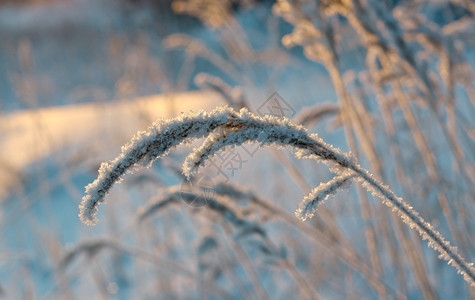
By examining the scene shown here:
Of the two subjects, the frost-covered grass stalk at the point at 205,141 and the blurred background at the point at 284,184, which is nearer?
the frost-covered grass stalk at the point at 205,141

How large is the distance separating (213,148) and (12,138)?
21.6ft

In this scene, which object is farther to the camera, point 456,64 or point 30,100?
point 30,100

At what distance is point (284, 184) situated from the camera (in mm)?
2883

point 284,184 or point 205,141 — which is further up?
point 284,184

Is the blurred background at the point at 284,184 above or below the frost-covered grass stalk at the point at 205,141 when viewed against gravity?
above

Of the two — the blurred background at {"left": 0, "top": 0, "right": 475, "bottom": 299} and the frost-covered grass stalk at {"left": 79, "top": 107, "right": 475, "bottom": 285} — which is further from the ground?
the blurred background at {"left": 0, "top": 0, "right": 475, "bottom": 299}

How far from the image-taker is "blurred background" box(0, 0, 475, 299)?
110 cm

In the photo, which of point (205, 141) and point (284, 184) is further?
point (284, 184)

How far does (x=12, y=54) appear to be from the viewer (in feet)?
33.1

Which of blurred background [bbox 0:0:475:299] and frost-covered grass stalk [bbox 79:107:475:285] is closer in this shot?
frost-covered grass stalk [bbox 79:107:475:285]

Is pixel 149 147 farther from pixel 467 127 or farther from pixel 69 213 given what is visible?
pixel 69 213

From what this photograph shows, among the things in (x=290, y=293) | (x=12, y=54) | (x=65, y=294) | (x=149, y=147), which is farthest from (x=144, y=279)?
(x=12, y=54)

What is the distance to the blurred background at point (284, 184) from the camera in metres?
1.10

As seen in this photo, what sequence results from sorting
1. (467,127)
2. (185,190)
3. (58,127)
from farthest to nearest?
(58,127), (467,127), (185,190)
